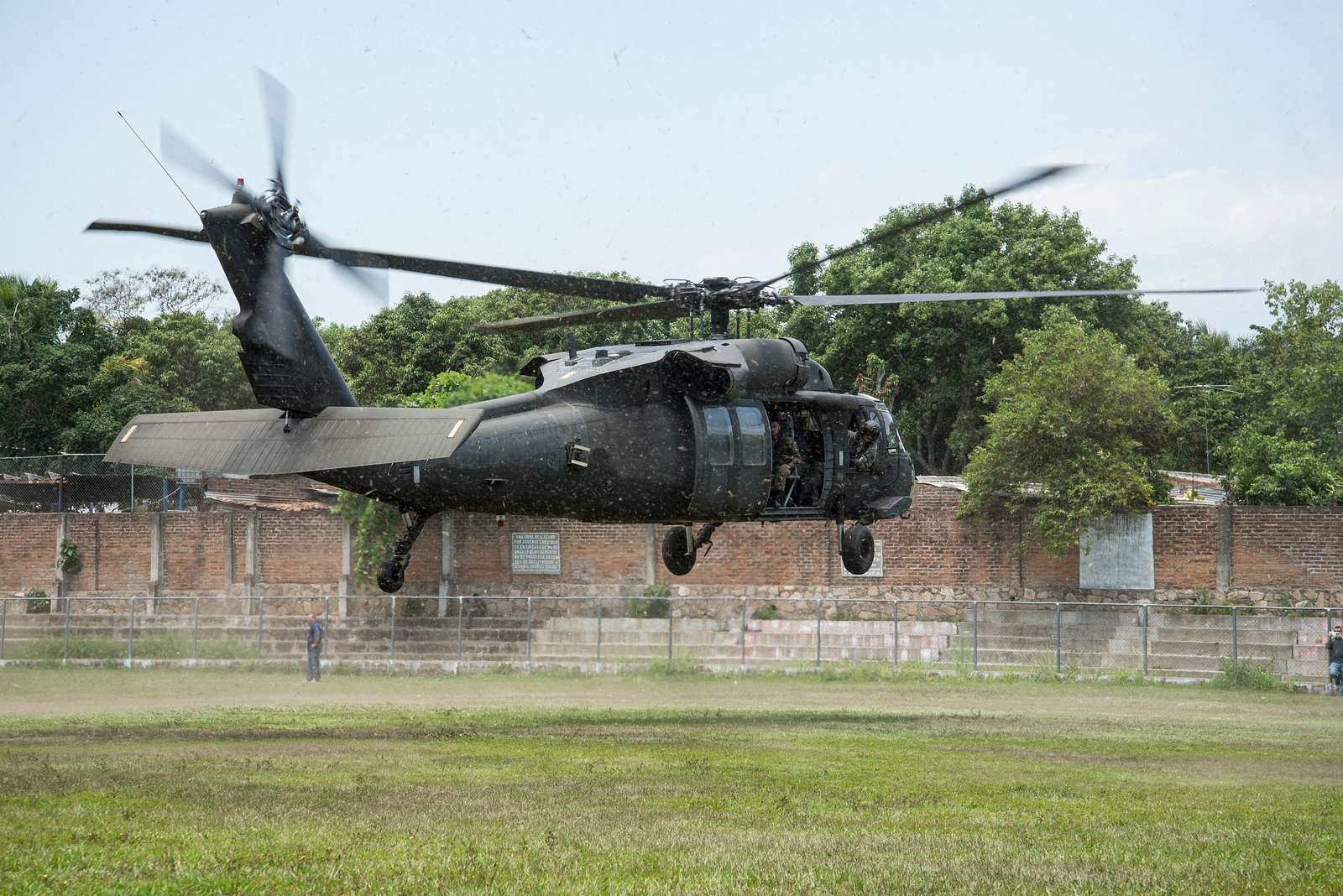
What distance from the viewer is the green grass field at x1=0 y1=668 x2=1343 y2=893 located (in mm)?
9328

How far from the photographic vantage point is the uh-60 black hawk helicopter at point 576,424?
50.6 ft

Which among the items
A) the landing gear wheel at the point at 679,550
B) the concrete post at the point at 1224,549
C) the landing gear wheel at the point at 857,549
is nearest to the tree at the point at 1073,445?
the concrete post at the point at 1224,549

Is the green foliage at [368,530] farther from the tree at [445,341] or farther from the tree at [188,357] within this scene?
the tree at [188,357]

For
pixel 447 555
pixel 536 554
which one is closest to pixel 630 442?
pixel 536 554

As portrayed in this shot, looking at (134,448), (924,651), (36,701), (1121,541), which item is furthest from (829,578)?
(134,448)

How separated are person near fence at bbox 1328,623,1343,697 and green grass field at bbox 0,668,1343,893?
660cm

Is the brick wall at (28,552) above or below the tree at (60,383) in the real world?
below

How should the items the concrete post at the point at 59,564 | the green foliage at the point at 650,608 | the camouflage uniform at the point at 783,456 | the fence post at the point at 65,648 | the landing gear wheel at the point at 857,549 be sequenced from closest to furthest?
the camouflage uniform at the point at 783,456 → the landing gear wheel at the point at 857,549 → the fence post at the point at 65,648 → the green foliage at the point at 650,608 → the concrete post at the point at 59,564

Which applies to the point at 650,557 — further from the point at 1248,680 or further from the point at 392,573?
the point at 392,573

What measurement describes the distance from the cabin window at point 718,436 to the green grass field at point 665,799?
354 cm

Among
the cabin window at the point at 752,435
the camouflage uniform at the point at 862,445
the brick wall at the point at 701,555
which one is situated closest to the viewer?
the cabin window at the point at 752,435

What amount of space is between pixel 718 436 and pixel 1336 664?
18714 mm

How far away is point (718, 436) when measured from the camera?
709 inches

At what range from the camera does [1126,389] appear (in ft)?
126
